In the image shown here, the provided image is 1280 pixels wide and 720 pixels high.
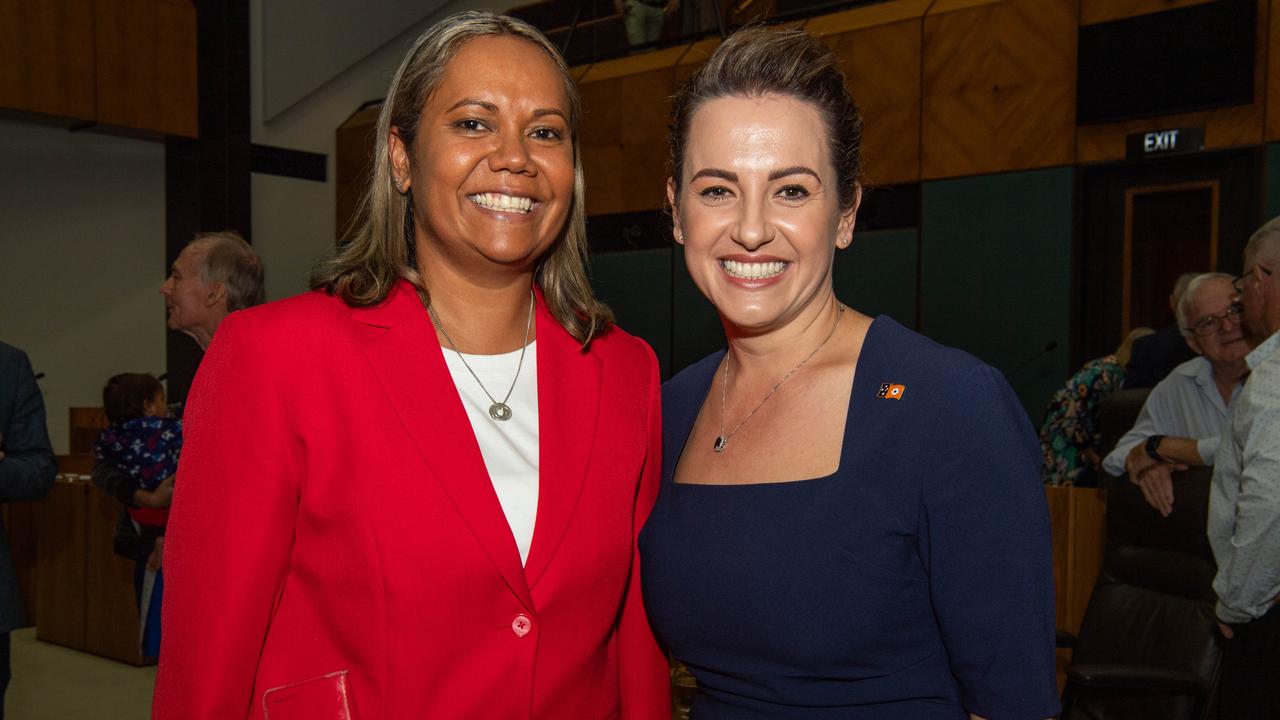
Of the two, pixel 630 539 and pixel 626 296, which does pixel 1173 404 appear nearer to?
pixel 630 539

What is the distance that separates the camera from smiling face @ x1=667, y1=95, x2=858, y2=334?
1.44 m

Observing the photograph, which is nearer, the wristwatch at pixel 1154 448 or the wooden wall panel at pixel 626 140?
the wristwatch at pixel 1154 448

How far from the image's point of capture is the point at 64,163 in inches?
408

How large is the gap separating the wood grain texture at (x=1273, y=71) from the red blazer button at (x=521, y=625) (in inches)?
214

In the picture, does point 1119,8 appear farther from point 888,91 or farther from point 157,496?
point 157,496

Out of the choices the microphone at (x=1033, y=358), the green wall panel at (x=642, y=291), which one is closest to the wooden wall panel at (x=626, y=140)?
the green wall panel at (x=642, y=291)

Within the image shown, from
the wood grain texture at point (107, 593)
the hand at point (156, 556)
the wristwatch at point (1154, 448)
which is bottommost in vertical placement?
the wood grain texture at point (107, 593)

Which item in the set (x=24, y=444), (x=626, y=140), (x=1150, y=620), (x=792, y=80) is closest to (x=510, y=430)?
(x=792, y=80)

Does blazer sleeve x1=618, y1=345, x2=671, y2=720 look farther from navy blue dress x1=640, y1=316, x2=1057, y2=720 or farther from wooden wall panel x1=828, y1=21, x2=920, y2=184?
wooden wall panel x1=828, y1=21, x2=920, y2=184

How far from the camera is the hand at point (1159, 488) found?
108 inches

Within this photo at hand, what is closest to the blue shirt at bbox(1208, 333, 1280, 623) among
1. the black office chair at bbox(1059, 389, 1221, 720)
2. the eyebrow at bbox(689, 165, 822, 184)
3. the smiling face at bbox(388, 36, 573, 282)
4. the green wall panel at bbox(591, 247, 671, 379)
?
the black office chair at bbox(1059, 389, 1221, 720)

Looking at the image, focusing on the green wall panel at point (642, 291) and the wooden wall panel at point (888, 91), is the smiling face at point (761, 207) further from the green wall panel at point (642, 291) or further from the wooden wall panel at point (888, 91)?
the green wall panel at point (642, 291)

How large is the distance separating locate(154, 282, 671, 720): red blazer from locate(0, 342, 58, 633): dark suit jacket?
191 cm

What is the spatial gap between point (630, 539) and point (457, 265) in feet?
1.60
